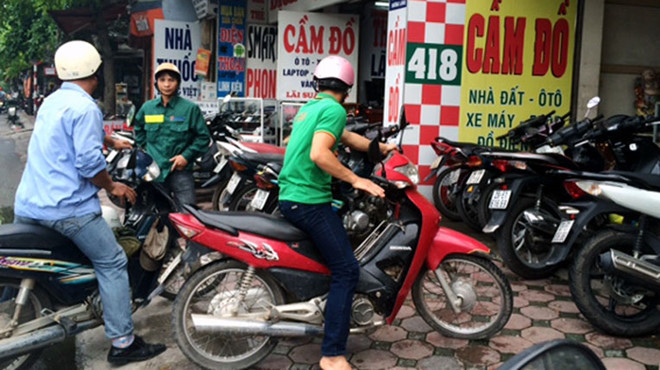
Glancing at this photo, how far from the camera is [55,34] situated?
21.7m

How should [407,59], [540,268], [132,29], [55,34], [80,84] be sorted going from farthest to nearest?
[55,34]
[132,29]
[407,59]
[540,268]
[80,84]

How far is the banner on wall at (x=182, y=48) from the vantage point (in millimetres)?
11172

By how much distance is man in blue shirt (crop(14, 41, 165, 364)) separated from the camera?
322cm

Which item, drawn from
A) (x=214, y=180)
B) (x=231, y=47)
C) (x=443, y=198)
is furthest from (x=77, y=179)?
(x=231, y=47)

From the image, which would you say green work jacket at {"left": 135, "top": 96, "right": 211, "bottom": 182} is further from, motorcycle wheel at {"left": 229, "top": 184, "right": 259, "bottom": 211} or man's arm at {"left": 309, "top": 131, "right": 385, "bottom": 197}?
man's arm at {"left": 309, "top": 131, "right": 385, "bottom": 197}

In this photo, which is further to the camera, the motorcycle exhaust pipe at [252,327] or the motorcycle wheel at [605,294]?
the motorcycle wheel at [605,294]

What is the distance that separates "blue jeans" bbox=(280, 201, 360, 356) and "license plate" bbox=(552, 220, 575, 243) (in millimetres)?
1755

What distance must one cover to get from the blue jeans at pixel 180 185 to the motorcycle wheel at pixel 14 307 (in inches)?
69.9

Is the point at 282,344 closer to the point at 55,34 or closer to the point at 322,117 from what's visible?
the point at 322,117

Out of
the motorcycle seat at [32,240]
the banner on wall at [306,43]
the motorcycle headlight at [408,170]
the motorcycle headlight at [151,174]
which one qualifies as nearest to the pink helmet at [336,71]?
the motorcycle headlight at [408,170]

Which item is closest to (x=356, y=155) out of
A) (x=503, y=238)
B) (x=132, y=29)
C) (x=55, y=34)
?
(x=503, y=238)

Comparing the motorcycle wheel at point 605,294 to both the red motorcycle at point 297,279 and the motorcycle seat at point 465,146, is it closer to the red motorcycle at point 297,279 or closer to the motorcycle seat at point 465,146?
the red motorcycle at point 297,279

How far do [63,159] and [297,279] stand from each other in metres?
1.33

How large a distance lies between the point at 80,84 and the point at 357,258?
1.75m
